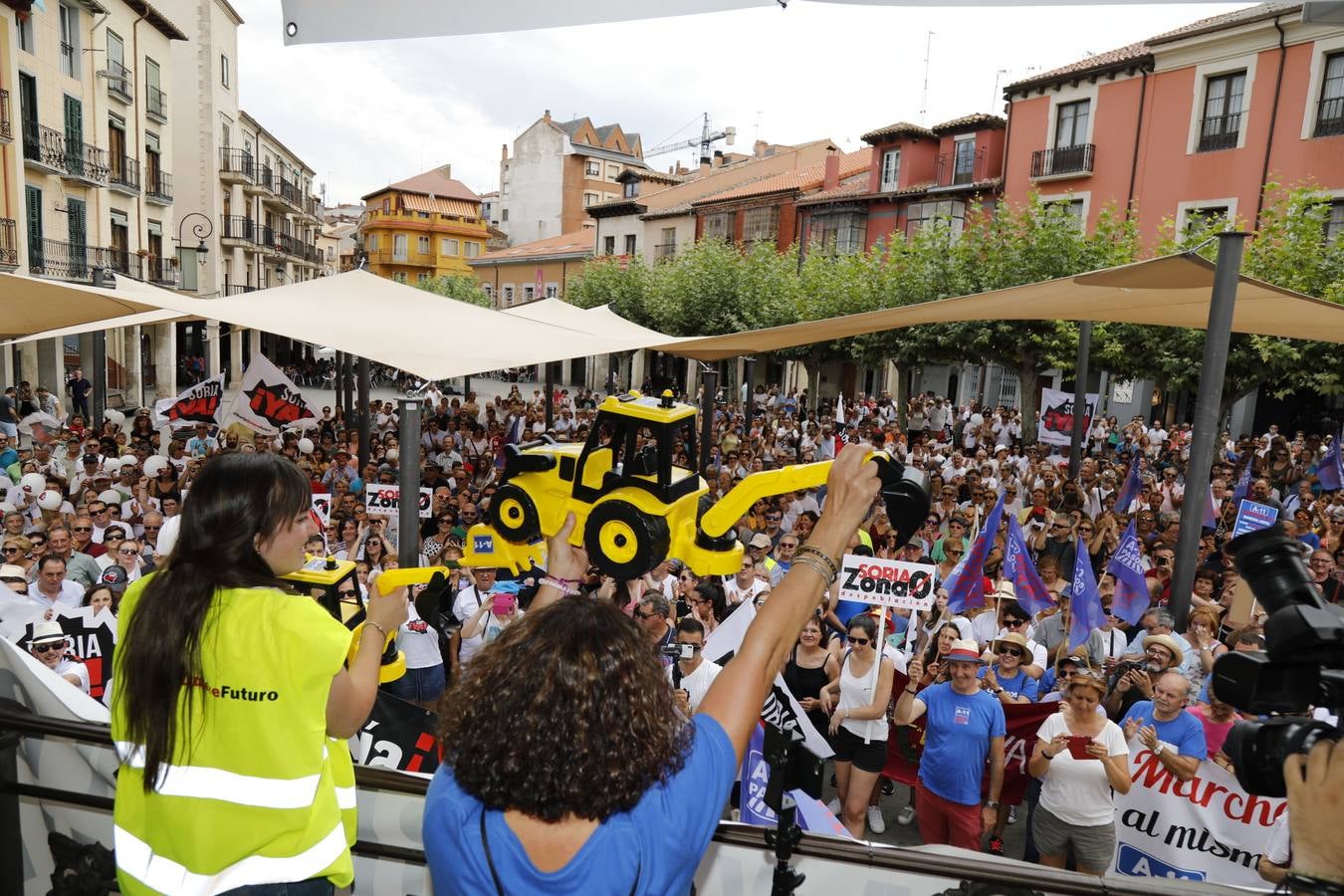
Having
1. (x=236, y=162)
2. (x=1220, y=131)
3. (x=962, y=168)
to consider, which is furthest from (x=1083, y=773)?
(x=236, y=162)

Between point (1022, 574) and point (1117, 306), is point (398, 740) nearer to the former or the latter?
point (1022, 574)

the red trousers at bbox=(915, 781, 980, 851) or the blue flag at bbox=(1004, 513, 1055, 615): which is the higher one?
the blue flag at bbox=(1004, 513, 1055, 615)

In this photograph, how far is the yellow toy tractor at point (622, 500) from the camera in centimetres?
297

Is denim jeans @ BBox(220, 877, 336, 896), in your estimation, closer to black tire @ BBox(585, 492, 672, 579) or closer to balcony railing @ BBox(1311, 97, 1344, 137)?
black tire @ BBox(585, 492, 672, 579)

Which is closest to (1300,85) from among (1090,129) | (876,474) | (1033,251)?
(1090,129)

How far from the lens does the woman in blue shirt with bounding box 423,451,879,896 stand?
136 centimetres

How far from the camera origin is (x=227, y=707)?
71.7 inches

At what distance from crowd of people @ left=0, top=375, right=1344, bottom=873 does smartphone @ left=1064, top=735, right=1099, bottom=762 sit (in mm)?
11

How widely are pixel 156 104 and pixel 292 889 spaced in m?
34.2

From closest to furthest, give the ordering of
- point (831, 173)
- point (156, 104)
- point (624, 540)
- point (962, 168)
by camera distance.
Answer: point (624, 540) < point (156, 104) < point (962, 168) < point (831, 173)

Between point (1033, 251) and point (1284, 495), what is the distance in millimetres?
7748

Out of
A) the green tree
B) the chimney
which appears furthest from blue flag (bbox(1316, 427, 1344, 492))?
the green tree

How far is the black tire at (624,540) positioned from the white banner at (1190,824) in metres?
3.35

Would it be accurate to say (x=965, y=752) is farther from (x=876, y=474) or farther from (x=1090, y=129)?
(x=1090, y=129)
